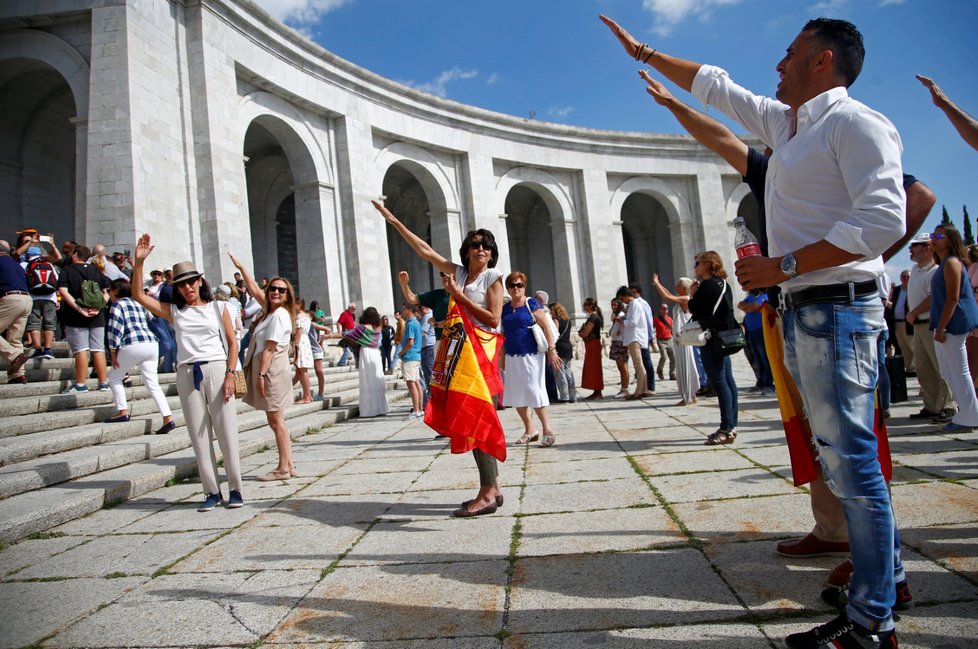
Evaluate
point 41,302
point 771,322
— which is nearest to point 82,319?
point 41,302

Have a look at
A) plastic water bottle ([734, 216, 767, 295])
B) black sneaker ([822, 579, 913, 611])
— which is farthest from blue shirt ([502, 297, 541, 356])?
black sneaker ([822, 579, 913, 611])

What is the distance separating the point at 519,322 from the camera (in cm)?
604

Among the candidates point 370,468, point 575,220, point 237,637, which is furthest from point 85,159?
point 575,220

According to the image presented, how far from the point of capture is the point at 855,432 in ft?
5.89

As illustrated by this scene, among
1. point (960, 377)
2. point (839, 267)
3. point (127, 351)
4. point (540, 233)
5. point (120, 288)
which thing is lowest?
point (960, 377)

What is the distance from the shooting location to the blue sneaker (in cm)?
412

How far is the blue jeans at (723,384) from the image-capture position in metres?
5.21

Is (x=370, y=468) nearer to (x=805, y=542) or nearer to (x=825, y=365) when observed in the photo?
(x=805, y=542)

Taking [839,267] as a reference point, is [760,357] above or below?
below

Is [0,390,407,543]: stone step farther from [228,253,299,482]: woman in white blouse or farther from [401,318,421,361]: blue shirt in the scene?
[401,318,421,361]: blue shirt

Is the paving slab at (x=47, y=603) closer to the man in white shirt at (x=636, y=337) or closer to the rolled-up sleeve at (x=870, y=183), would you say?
the rolled-up sleeve at (x=870, y=183)

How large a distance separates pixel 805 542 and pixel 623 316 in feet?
25.7

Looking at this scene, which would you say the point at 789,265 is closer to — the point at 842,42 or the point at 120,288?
the point at 842,42

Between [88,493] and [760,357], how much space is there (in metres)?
8.38
